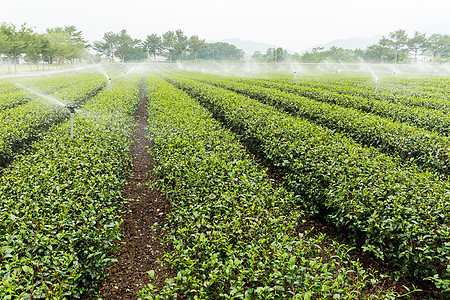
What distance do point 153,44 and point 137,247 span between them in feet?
358

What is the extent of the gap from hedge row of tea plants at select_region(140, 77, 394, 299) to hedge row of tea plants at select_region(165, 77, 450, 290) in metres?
0.58

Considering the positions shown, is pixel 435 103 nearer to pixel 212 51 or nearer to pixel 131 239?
pixel 131 239

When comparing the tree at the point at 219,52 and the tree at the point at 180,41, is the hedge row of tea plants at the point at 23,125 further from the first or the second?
the tree at the point at 219,52

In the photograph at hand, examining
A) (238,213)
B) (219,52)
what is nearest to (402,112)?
(238,213)

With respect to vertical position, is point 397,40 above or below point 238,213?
above

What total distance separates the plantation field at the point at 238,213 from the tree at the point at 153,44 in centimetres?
10376

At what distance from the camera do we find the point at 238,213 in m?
2.86

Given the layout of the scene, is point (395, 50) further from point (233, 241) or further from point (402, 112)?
point (233, 241)

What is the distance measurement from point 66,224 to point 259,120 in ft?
18.2

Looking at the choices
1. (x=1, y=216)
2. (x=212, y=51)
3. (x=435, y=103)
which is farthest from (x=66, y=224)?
(x=212, y=51)

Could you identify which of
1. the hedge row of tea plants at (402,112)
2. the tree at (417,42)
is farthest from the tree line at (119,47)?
the tree at (417,42)

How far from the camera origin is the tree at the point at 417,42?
80.4 metres

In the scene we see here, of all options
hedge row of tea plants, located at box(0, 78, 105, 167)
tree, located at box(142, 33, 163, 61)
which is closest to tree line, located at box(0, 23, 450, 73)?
tree, located at box(142, 33, 163, 61)

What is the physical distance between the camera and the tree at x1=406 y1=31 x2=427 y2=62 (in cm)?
8038
